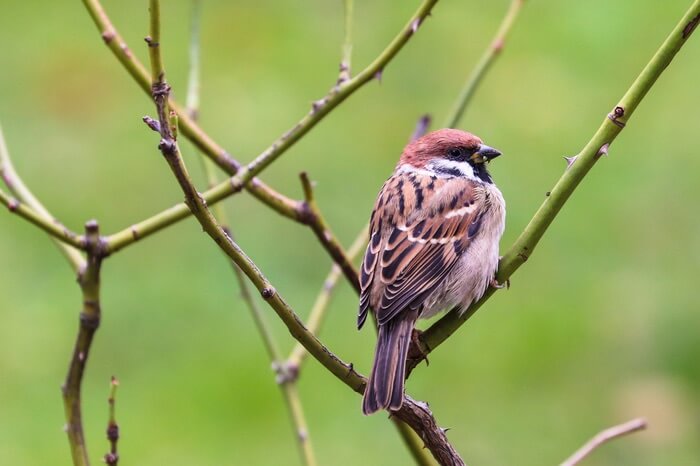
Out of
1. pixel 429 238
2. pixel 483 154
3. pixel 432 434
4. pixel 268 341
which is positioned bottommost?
pixel 432 434

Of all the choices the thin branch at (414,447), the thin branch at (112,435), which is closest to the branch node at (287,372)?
the thin branch at (414,447)

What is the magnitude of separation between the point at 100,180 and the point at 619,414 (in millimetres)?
3494

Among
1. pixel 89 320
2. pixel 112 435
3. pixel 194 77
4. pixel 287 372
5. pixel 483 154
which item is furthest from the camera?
pixel 483 154

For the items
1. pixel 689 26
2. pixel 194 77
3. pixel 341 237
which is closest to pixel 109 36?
pixel 194 77

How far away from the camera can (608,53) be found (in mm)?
7590

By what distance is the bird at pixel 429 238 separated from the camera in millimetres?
2930

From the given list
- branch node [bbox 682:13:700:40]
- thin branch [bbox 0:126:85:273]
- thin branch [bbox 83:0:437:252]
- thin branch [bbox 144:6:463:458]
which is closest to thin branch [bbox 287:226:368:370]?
thin branch [bbox 83:0:437:252]

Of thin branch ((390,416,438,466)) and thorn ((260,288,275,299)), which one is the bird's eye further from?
thorn ((260,288,275,299))

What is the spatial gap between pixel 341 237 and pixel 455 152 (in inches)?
112

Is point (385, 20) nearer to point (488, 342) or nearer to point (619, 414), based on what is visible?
point (488, 342)

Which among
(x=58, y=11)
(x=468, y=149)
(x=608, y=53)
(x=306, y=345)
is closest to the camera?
(x=306, y=345)

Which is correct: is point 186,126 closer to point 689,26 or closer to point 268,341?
point 268,341

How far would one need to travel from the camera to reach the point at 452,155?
3482mm

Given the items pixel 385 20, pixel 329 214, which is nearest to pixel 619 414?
pixel 329 214
